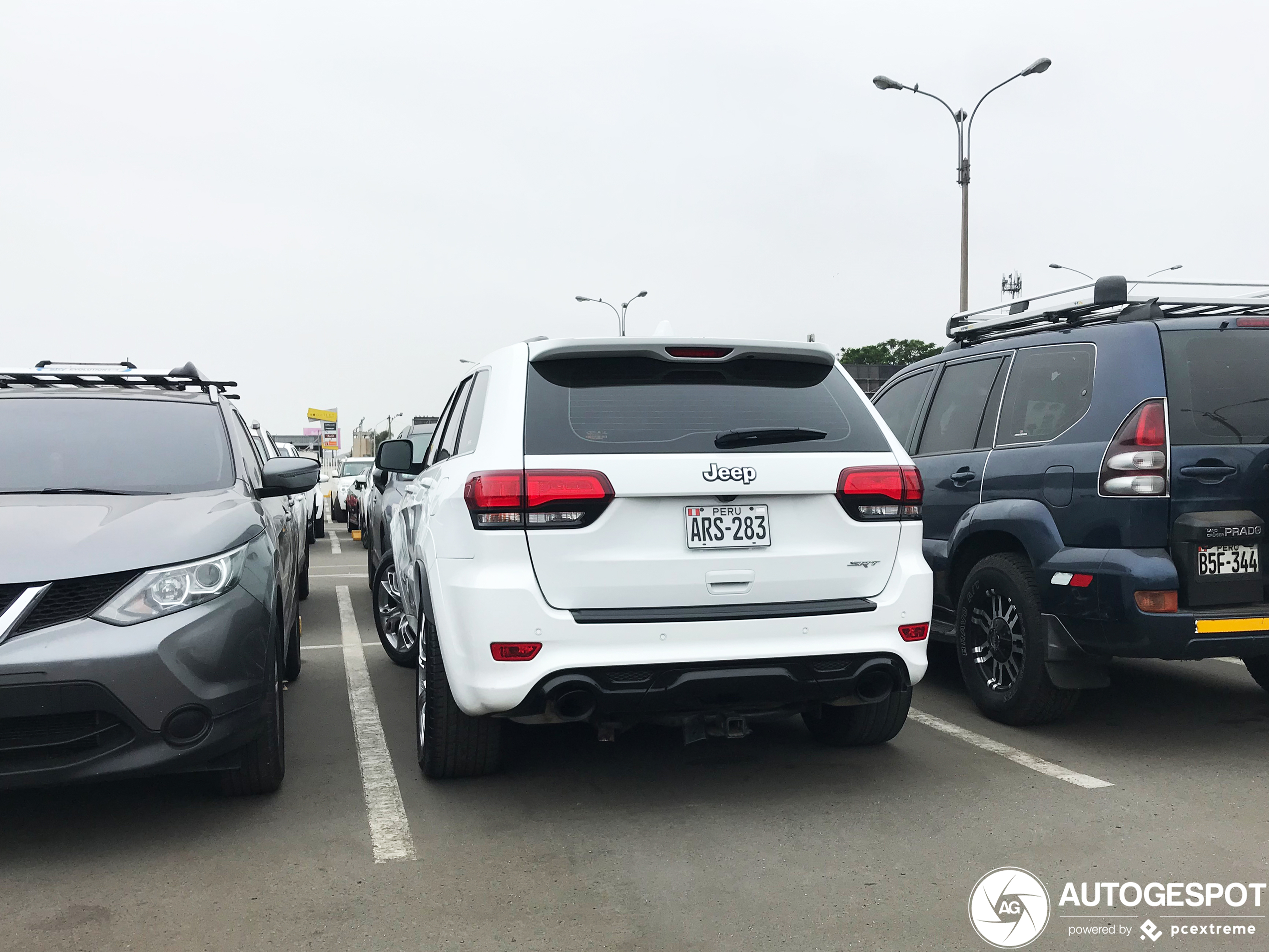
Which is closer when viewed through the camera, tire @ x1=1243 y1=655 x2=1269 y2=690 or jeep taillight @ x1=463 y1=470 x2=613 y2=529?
jeep taillight @ x1=463 y1=470 x2=613 y2=529

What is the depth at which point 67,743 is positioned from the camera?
143 inches

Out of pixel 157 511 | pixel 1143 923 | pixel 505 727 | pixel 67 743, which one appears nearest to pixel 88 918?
pixel 67 743

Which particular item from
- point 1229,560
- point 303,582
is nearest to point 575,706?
point 1229,560

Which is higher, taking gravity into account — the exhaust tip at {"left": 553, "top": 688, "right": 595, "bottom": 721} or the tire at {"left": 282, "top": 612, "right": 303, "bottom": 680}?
the exhaust tip at {"left": 553, "top": 688, "right": 595, "bottom": 721}

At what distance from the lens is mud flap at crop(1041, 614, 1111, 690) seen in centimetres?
491

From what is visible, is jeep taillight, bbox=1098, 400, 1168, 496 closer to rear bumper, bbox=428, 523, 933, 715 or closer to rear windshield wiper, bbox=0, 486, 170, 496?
rear bumper, bbox=428, 523, 933, 715

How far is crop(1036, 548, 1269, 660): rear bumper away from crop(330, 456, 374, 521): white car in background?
20.7m

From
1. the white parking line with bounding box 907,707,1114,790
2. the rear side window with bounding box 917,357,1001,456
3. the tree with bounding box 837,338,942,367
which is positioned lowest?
the white parking line with bounding box 907,707,1114,790

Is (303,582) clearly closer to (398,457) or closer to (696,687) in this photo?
(398,457)

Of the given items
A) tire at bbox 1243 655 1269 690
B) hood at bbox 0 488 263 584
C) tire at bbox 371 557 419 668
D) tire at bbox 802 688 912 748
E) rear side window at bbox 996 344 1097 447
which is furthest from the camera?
tire at bbox 371 557 419 668

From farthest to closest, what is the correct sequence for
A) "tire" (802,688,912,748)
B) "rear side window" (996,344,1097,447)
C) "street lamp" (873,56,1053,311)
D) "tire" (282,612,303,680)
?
"street lamp" (873,56,1053,311) < "tire" (282,612,303,680) < "rear side window" (996,344,1097,447) < "tire" (802,688,912,748)

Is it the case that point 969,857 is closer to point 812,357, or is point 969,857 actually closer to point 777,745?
point 777,745

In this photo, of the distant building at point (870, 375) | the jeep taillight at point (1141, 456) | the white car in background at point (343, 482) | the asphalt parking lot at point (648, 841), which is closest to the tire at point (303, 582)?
the asphalt parking lot at point (648, 841)

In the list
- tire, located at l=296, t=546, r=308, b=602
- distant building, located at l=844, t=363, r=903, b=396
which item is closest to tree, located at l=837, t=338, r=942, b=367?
distant building, located at l=844, t=363, r=903, b=396
